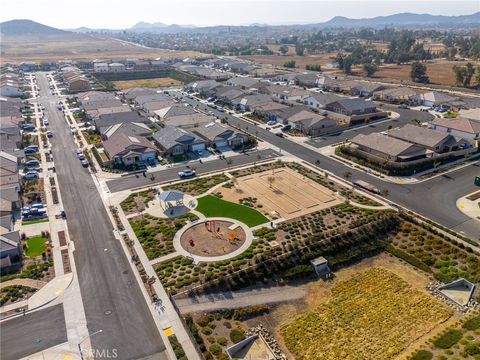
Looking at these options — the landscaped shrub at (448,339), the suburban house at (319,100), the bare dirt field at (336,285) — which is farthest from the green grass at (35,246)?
the suburban house at (319,100)

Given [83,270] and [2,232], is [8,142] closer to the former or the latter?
[2,232]

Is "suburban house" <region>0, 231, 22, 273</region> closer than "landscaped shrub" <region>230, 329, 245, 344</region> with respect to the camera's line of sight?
No

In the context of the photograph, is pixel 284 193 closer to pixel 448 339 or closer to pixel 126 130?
pixel 448 339

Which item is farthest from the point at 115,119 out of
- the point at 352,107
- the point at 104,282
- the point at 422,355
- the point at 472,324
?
the point at 472,324

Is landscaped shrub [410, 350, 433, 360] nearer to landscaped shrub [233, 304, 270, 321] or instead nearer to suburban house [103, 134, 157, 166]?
landscaped shrub [233, 304, 270, 321]

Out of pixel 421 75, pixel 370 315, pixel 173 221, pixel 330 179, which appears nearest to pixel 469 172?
pixel 330 179

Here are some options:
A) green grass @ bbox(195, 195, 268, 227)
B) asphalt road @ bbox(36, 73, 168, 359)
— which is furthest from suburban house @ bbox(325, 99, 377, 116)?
asphalt road @ bbox(36, 73, 168, 359)
